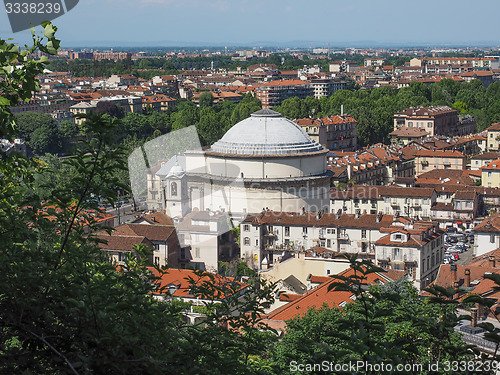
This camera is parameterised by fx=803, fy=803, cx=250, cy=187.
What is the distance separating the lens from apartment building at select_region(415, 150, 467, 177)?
1291 inches

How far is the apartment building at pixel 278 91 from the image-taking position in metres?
57.7

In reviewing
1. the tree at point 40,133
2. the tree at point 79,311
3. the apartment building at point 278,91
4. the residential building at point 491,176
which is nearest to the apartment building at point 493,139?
the residential building at point 491,176

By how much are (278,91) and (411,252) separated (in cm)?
4315

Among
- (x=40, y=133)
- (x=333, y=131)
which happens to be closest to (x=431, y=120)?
(x=333, y=131)

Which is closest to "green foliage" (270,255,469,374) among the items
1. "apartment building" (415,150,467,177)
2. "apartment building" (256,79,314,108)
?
"apartment building" (415,150,467,177)

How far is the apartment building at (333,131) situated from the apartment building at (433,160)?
510cm

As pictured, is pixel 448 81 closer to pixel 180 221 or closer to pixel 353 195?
pixel 353 195

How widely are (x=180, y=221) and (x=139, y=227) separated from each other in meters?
1.44

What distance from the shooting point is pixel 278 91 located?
58375 mm

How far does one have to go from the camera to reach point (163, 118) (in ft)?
163

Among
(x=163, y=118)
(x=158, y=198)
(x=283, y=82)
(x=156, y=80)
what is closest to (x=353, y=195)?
(x=158, y=198)

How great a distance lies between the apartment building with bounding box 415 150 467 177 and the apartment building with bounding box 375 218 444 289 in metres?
16.4

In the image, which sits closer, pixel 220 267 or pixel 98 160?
pixel 98 160

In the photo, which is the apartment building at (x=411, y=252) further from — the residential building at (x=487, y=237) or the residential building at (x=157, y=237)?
the residential building at (x=157, y=237)
